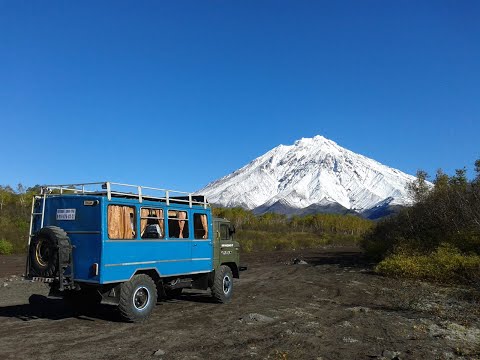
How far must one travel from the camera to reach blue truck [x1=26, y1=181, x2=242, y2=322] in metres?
9.91

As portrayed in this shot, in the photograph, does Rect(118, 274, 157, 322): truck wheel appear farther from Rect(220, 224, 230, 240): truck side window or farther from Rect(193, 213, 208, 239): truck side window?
Rect(220, 224, 230, 240): truck side window

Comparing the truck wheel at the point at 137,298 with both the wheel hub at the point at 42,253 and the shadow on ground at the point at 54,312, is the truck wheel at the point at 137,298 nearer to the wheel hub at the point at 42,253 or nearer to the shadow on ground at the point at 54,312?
the shadow on ground at the point at 54,312

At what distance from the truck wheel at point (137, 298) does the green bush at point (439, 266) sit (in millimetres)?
13330

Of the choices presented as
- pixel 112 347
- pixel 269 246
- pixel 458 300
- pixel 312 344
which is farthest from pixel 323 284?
pixel 269 246

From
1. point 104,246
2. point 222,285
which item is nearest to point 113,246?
point 104,246

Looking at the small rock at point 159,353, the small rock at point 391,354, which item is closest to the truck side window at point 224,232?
the small rock at point 159,353

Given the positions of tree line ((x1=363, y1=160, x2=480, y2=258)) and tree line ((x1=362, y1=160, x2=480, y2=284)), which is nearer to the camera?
tree line ((x1=362, y1=160, x2=480, y2=284))

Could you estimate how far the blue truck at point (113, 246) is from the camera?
9.91m

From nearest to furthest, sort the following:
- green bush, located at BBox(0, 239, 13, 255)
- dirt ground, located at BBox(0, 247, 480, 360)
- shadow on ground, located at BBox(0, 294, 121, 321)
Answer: dirt ground, located at BBox(0, 247, 480, 360) → shadow on ground, located at BBox(0, 294, 121, 321) → green bush, located at BBox(0, 239, 13, 255)

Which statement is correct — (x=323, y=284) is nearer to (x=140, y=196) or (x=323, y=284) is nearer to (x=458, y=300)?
(x=458, y=300)

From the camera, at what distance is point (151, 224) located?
1146cm

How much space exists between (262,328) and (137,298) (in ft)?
10.2

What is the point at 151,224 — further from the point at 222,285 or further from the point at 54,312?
the point at 54,312

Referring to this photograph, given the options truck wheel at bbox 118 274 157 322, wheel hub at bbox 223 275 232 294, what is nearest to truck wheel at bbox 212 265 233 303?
wheel hub at bbox 223 275 232 294
